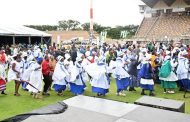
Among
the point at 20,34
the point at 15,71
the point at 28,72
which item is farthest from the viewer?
the point at 20,34

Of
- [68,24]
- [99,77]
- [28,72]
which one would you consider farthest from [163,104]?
[68,24]

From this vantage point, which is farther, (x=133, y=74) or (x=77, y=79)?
(x=133, y=74)

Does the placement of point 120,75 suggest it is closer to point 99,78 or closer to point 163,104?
point 99,78

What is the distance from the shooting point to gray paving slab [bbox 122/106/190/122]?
2548mm

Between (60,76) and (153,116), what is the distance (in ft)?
25.0

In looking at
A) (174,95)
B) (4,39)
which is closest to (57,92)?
(174,95)

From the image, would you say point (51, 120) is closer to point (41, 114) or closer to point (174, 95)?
point (41, 114)

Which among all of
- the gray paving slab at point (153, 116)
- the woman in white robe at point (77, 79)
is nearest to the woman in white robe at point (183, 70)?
the woman in white robe at point (77, 79)

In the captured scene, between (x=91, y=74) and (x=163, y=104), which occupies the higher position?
(x=163, y=104)

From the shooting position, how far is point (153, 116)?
2.64m

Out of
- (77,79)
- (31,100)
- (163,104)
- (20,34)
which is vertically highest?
(20,34)

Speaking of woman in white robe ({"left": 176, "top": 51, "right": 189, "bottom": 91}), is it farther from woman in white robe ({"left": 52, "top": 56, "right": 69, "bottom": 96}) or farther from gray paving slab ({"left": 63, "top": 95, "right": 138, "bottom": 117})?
gray paving slab ({"left": 63, "top": 95, "right": 138, "bottom": 117})

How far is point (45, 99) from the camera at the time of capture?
981cm

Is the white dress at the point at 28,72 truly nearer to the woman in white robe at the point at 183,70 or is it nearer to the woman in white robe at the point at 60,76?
the woman in white robe at the point at 60,76
